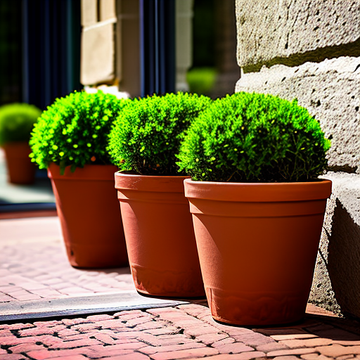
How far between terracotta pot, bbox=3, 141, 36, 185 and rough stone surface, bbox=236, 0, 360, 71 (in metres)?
7.04

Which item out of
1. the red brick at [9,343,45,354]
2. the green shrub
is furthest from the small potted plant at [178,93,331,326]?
the green shrub

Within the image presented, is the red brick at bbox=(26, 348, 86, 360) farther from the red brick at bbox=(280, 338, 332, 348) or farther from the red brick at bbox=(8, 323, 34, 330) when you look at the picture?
the red brick at bbox=(280, 338, 332, 348)

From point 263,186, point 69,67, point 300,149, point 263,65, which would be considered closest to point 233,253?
point 263,186

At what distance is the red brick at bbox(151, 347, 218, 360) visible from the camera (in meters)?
3.00

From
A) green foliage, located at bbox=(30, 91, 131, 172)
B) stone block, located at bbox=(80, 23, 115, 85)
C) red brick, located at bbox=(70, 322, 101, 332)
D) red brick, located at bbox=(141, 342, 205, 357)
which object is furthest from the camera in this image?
stone block, located at bbox=(80, 23, 115, 85)

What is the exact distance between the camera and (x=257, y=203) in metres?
3.23

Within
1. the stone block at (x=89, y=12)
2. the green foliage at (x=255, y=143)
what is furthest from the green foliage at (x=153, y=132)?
the stone block at (x=89, y=12)

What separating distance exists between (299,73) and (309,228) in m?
1.09

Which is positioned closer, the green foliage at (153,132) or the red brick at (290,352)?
the red brick at (290,352)

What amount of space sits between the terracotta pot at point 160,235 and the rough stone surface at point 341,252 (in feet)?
2.33

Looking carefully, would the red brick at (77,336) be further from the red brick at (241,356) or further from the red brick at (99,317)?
the red brick at (241,356)

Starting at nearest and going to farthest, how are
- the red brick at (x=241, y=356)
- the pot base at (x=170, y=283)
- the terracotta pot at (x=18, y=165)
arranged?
the red brick at (x=241, y=356) → the pot base at (x=170, y=283) → the terracotta pot at (x=18, y=165)

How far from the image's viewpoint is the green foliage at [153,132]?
395cm

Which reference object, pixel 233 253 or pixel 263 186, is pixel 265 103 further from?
pixel 233 253
